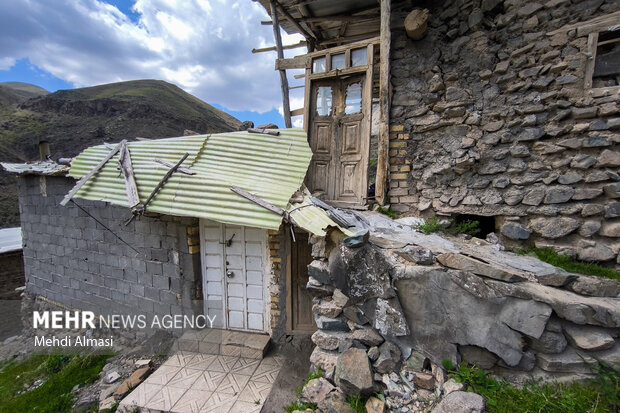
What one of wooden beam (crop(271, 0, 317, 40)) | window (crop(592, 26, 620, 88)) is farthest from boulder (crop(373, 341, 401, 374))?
wooden beam (crop(271, 0, 317, 40))

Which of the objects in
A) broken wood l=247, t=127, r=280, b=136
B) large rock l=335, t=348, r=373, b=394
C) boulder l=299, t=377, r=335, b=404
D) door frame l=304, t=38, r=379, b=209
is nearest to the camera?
large rock l=335, t=348, r=373, b=394

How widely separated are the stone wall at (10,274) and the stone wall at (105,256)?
468 centimetres

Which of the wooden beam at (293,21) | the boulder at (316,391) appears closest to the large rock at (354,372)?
the boulder at (316,391)

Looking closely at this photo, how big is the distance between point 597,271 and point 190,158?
5699 millimetres

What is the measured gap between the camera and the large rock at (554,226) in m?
3.02

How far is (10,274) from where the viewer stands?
936 centimetres

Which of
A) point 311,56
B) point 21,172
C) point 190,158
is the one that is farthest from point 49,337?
point 311,56

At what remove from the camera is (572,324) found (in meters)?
2.09

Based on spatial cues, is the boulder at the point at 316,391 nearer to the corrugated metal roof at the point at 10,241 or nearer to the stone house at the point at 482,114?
the stone house at the point at 482,114

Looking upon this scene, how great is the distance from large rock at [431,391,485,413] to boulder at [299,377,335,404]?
0.99 meters

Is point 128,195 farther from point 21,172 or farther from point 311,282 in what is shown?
point 21,172

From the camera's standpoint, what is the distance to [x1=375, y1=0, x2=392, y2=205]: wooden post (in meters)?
4.22

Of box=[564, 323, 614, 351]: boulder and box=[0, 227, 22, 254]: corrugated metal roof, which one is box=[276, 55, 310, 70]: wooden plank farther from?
box=[0, 227, 22, 254]: corrugated metal roof

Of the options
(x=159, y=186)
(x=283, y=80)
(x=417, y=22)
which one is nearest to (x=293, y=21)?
(x=283, y=80)
